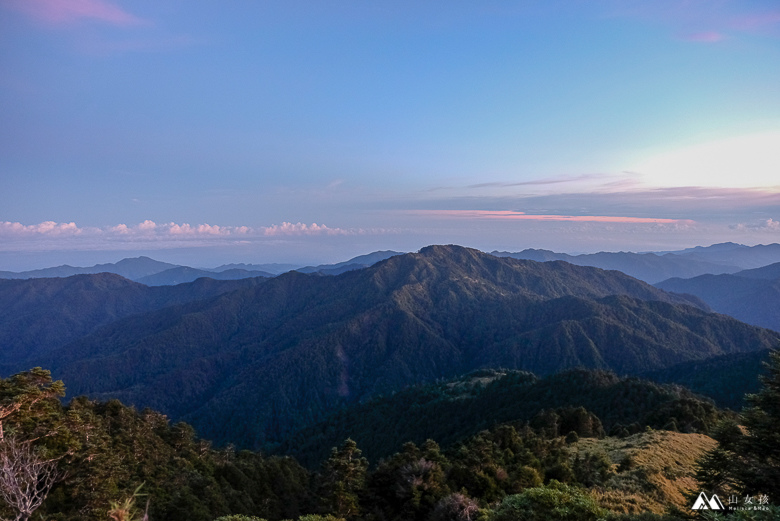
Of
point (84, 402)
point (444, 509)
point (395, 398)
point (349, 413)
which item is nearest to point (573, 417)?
point (444, 509)

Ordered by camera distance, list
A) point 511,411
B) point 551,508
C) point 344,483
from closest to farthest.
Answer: point 551,508 → point 344,483 → point 511,411

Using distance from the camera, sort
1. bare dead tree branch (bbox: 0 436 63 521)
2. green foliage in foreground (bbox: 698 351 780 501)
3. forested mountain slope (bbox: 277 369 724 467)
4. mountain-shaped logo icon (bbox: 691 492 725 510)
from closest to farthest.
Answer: bare dead tree branch (bbox: 0 436 63 521)
green foliage in foreground (bbox: 698 351 780 501)
mountain-shaped logo icon (bbox: 691 492 725 510)
forested mountain slope (bbox: 277 369 724 467)

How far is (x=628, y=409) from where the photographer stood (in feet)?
282

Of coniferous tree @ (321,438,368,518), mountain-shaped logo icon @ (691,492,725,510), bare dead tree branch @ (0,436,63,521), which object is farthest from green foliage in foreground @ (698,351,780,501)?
bare dead tree branch @ (0,436,63,521)

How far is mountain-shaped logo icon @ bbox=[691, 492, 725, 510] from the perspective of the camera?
18969 mm

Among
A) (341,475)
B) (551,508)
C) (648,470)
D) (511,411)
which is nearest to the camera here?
(551,508)

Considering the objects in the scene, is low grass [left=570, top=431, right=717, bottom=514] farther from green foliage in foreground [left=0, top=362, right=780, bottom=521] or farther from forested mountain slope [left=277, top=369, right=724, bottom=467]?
forested mountain slope [left=277, top=369, right=724, bottom=467]

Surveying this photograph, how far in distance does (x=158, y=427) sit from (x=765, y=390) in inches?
2691

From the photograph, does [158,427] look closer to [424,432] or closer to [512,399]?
[424,432]

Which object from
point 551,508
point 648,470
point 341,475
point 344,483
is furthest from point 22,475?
point 648,470

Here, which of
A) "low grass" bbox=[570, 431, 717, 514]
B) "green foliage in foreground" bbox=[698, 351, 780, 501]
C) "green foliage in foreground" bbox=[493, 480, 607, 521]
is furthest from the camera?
"low grass" bbox=[570, 431, 717, 514]

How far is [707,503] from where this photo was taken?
19781 millimetres

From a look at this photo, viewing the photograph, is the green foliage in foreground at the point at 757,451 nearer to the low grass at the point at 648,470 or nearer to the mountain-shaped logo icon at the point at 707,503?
the mountain-shaped logo icon at the point at 707,503

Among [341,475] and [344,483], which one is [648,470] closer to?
[344,483]
